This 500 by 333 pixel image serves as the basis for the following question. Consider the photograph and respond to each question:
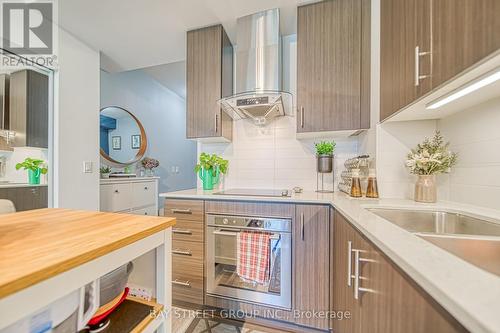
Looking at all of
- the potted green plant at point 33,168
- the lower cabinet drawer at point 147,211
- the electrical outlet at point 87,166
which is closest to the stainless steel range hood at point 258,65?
the electrical outlet at point 87,166

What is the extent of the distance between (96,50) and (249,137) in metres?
2.00

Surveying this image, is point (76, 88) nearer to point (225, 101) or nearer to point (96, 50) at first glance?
point (96, 50)

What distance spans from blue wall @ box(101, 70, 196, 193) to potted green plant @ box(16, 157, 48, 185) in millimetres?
1355

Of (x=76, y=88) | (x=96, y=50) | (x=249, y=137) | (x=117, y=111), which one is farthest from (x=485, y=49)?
(x=117, y=111)

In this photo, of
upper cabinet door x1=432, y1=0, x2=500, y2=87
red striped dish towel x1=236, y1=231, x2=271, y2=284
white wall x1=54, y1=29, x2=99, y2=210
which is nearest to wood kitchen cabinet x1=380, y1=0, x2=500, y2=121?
upper cabinet door x1=432, y1=0, x2=500, y2=87

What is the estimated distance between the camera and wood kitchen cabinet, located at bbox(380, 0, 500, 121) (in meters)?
0.60

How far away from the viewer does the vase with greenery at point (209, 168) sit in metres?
2.01

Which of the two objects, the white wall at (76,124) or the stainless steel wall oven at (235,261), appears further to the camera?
the white wall at (76,124)

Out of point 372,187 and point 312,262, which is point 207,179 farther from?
point 372,187

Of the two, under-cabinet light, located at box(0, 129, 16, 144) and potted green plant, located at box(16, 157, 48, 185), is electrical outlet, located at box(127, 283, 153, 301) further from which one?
under-cabinet light, located at box(0, 129, 16, 144)

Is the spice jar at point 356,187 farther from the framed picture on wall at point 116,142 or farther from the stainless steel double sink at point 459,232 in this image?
the framed picture on wall at point 116,142

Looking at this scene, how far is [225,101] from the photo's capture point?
5.80 ft

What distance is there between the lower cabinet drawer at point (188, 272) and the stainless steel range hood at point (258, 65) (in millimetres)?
1227

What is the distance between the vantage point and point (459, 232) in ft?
3.27
